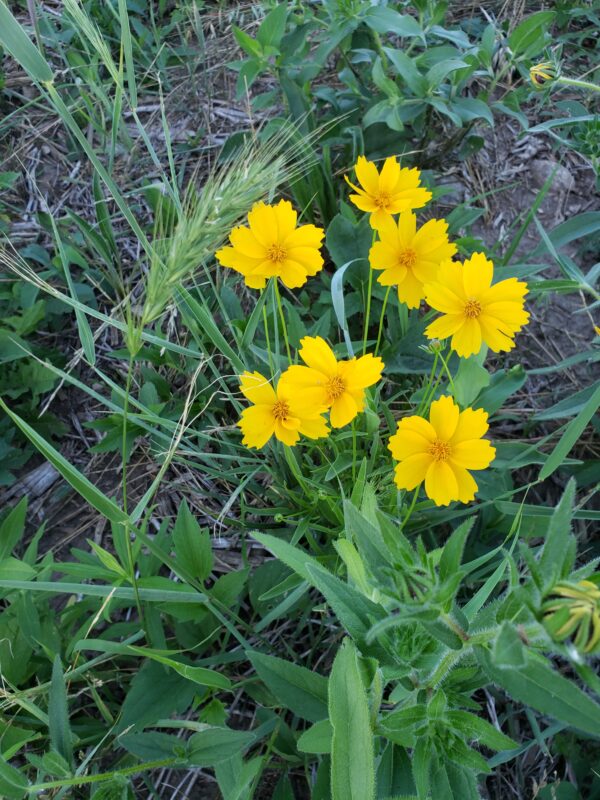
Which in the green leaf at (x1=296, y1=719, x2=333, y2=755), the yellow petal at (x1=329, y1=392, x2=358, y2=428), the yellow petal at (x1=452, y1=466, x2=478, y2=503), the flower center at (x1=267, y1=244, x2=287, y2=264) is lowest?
the green leaf at (x1=296, y1=719, x2=333, y2=755)

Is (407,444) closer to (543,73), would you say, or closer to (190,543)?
(190,543)

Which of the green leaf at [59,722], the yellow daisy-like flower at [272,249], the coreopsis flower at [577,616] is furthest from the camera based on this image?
the yellow daisy-like flower at [272,249]

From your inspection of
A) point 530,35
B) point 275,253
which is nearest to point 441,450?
point 275,253

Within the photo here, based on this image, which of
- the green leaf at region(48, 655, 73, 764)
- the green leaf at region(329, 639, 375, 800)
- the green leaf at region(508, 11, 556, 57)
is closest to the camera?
the green leaf at region(329, 639, 375, 800)

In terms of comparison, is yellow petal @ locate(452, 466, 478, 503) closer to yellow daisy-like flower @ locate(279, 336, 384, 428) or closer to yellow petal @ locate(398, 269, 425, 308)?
yellow daisy-like flower @ locate(279, 336, 384, 428)

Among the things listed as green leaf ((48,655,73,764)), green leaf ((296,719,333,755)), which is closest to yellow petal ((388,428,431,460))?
green leaf ((296,719,333,755))

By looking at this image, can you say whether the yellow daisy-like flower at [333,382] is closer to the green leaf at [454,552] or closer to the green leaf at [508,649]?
the green leaf at [454,552]

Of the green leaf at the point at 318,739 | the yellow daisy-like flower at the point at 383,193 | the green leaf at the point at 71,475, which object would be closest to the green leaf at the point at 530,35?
the yellow daisy-like flower at the point at 383,193
